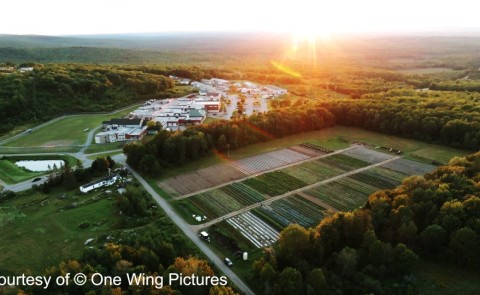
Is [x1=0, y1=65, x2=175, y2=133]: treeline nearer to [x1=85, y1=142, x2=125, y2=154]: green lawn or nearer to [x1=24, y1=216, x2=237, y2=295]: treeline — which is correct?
[x1=85, y1=142, x2=125, y2=154]: green lawn

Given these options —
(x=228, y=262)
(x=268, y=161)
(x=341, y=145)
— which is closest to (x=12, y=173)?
(x=268, y=161)

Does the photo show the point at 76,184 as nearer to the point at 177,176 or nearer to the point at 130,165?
the point at 130,165

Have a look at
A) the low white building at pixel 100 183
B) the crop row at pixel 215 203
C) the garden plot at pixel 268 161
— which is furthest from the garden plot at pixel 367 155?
the low white building at pixel 100 183

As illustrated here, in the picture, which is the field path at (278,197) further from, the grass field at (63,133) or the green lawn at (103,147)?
the grass field at (63,133)

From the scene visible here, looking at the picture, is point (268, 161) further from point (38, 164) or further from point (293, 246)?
point (38, 164)

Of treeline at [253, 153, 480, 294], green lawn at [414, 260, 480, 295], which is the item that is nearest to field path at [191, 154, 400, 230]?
treeline at [253, 153, 480, 294]

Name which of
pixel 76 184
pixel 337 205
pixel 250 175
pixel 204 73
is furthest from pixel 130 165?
pixel 204 73
